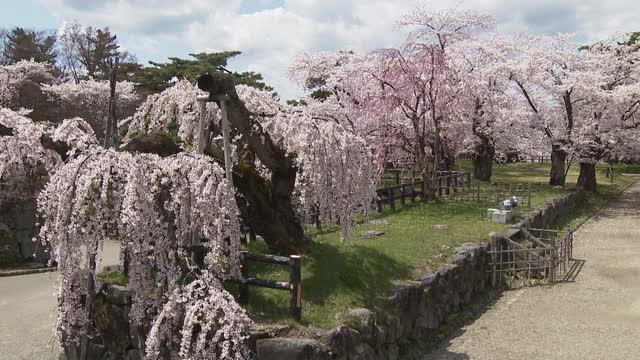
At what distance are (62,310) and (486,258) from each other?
996cm

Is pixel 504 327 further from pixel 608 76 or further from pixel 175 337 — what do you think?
pixel 608 76

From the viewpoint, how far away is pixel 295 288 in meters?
7.35

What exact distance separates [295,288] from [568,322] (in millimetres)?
6290

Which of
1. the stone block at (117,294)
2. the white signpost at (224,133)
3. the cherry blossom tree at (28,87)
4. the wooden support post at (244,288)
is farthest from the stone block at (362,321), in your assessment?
the cherry blossom tree at (28,87)

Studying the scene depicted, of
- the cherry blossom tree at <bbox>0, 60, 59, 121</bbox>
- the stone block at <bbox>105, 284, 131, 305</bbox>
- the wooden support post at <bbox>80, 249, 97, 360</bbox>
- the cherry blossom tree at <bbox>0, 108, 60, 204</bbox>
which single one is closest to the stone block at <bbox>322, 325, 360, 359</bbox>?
the stone block at <bbox>105, 284, 131, 305</bbox>

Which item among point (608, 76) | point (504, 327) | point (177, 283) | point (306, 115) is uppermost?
point (608, 76)

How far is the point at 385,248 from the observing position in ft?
38.8

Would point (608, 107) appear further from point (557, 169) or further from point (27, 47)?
point (27, 47)

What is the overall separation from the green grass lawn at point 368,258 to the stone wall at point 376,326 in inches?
14.3

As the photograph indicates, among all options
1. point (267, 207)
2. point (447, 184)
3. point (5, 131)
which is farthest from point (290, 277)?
point (447, 184)

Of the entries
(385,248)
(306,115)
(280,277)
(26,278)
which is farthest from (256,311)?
(26,278)

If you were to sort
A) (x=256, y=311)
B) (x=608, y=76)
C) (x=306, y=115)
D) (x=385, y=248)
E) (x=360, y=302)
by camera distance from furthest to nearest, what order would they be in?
(x=608, y=76)
(x=385, y=248)
(x=306, y=115)
(x=360, y=302)
(x=256, y=311)

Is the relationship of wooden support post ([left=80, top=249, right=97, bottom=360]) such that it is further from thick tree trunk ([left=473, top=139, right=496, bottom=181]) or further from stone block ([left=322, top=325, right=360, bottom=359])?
thick tree trunk ([left=473, top=139, right=496, bottom=181])

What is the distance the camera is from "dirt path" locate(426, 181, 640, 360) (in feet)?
29.8
